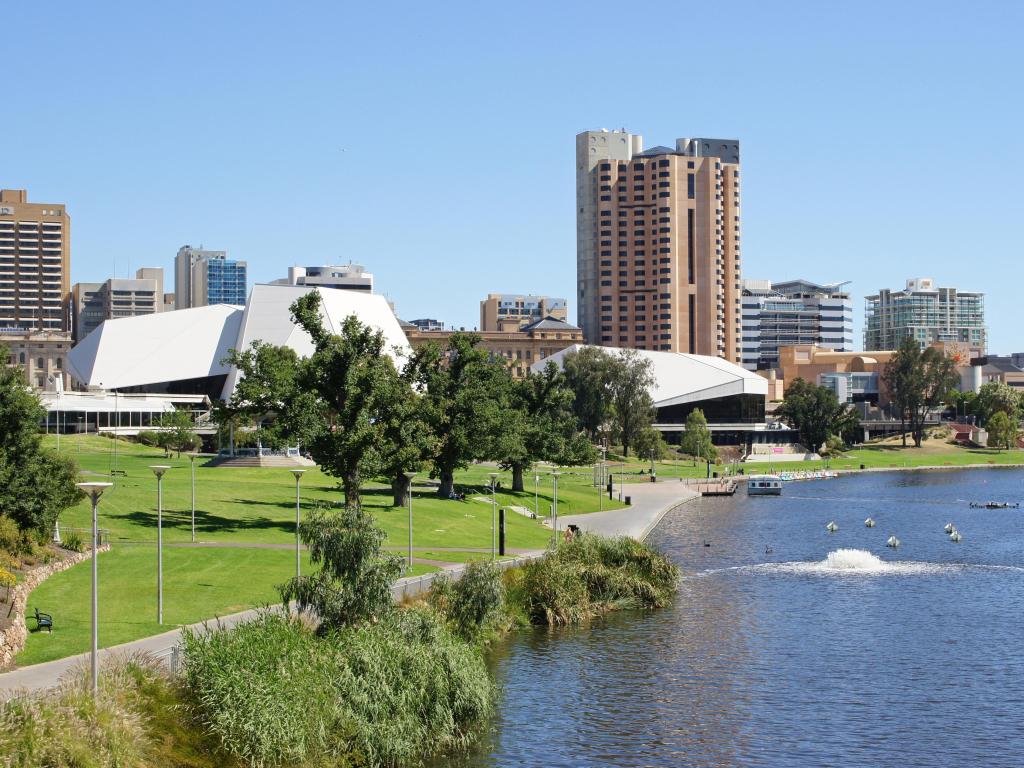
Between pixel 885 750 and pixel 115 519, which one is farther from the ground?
pixel 115 519

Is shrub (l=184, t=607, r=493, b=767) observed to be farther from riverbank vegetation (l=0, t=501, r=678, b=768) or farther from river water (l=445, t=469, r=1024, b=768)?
river water (l=445, t=469, r=1024, b=768)

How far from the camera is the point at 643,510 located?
4161 inches

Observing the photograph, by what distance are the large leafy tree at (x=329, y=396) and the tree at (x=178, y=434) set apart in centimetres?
6264

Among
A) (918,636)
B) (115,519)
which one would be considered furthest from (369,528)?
(115,519)

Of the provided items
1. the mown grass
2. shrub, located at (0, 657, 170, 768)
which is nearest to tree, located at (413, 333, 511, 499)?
the mown grass

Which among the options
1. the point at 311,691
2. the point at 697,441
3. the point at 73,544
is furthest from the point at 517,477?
the point at 697,441

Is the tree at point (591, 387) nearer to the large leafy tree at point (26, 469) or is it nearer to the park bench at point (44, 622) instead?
the large leafy tree at point (26, 469)

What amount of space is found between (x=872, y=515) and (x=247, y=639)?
87.0 meters

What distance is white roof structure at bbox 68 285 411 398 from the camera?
7013 inches

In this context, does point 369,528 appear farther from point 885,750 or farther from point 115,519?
point 115,519

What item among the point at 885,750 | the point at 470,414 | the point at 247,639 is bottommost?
the point at 885,750

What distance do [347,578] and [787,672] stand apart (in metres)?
16.2

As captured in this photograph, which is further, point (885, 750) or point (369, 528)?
point (369, 528)

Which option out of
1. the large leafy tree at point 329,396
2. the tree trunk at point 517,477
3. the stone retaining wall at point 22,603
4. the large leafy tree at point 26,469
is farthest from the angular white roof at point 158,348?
the stone retaining wall at point 22,603
